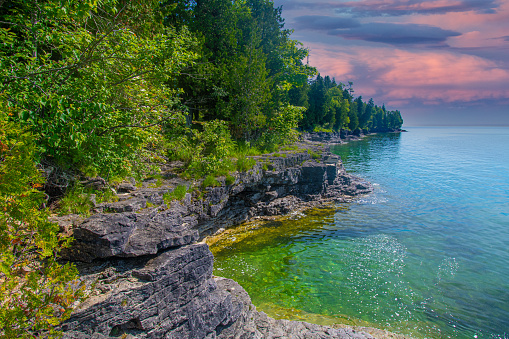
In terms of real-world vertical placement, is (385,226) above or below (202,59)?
below

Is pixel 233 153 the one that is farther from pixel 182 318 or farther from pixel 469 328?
pixel 469 328

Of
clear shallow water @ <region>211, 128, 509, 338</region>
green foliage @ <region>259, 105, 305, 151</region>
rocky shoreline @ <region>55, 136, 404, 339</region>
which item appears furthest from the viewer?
green foliage @ <region>259, 105, 305, 151</region>

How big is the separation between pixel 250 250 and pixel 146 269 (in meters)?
8.11

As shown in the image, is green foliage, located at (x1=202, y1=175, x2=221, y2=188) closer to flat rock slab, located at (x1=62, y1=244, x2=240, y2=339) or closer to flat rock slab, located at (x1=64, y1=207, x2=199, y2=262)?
flat rock slab, located at (x1=64, y1=207, x2=199, y2=262)

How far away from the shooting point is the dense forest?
4.12 meters

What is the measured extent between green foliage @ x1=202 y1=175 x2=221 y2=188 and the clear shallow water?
10.9 feet

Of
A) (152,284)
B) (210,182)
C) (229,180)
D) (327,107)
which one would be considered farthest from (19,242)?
(327,107)

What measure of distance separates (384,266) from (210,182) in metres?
10.0

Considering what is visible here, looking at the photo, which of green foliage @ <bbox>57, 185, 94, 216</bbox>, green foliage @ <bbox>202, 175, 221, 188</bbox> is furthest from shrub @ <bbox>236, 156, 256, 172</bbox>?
green foliage @ <bbox>57, 185, 94, 216</bbox>

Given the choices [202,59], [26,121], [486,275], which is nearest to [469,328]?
[486,275]

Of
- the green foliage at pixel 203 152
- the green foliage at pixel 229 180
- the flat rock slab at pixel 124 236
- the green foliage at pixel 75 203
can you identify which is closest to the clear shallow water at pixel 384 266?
→ the green foliage at pixel 229 180

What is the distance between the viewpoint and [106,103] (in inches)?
361

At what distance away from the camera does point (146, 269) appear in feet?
20.5

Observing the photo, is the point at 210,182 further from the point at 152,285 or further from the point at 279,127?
the point at 279,127
